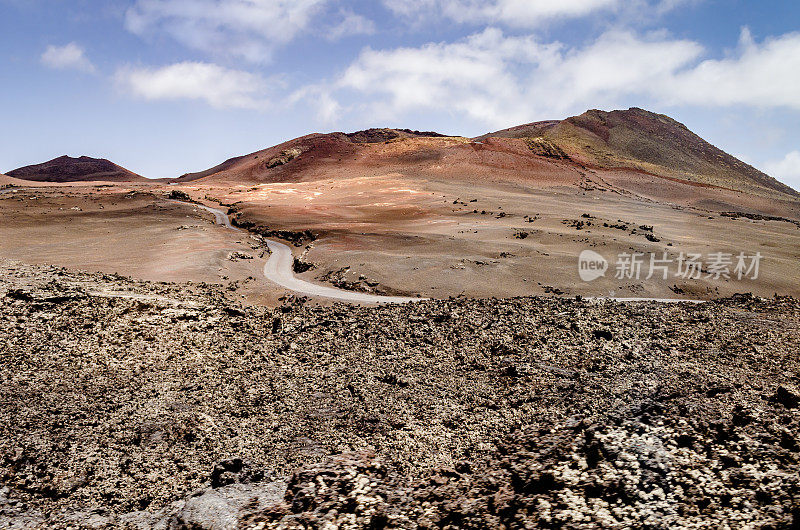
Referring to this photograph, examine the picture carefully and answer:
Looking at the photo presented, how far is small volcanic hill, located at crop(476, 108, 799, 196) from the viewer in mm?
79062

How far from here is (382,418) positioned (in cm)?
1123

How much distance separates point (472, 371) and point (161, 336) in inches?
403

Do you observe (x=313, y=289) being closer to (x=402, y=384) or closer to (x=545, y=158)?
(x=402, y=384)

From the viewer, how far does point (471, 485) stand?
27.8 feet

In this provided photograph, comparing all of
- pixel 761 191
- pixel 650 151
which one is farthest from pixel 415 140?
pixel 761 191

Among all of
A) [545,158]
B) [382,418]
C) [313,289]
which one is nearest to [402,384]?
[382,418]

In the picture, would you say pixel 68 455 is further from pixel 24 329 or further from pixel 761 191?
pixel 761 191

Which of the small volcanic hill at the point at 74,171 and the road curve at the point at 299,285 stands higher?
the small volcanic hill at the point at 74,171

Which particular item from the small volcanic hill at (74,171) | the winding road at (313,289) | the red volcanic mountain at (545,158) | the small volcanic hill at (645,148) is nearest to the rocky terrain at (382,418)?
the winding road at (313,289)

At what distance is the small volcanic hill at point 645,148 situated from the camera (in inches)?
3113

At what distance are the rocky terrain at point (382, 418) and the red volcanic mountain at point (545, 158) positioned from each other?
5344cm

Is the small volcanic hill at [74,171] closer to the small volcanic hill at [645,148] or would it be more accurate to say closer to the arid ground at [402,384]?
the arid ground at [402,384]

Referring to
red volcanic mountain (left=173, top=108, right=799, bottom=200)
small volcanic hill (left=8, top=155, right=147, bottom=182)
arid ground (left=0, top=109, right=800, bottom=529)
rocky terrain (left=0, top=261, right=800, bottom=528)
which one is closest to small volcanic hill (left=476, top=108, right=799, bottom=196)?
red volcanic mountain (left=173, top=108, right=799, bottom=200)

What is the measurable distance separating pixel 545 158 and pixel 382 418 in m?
72.3
